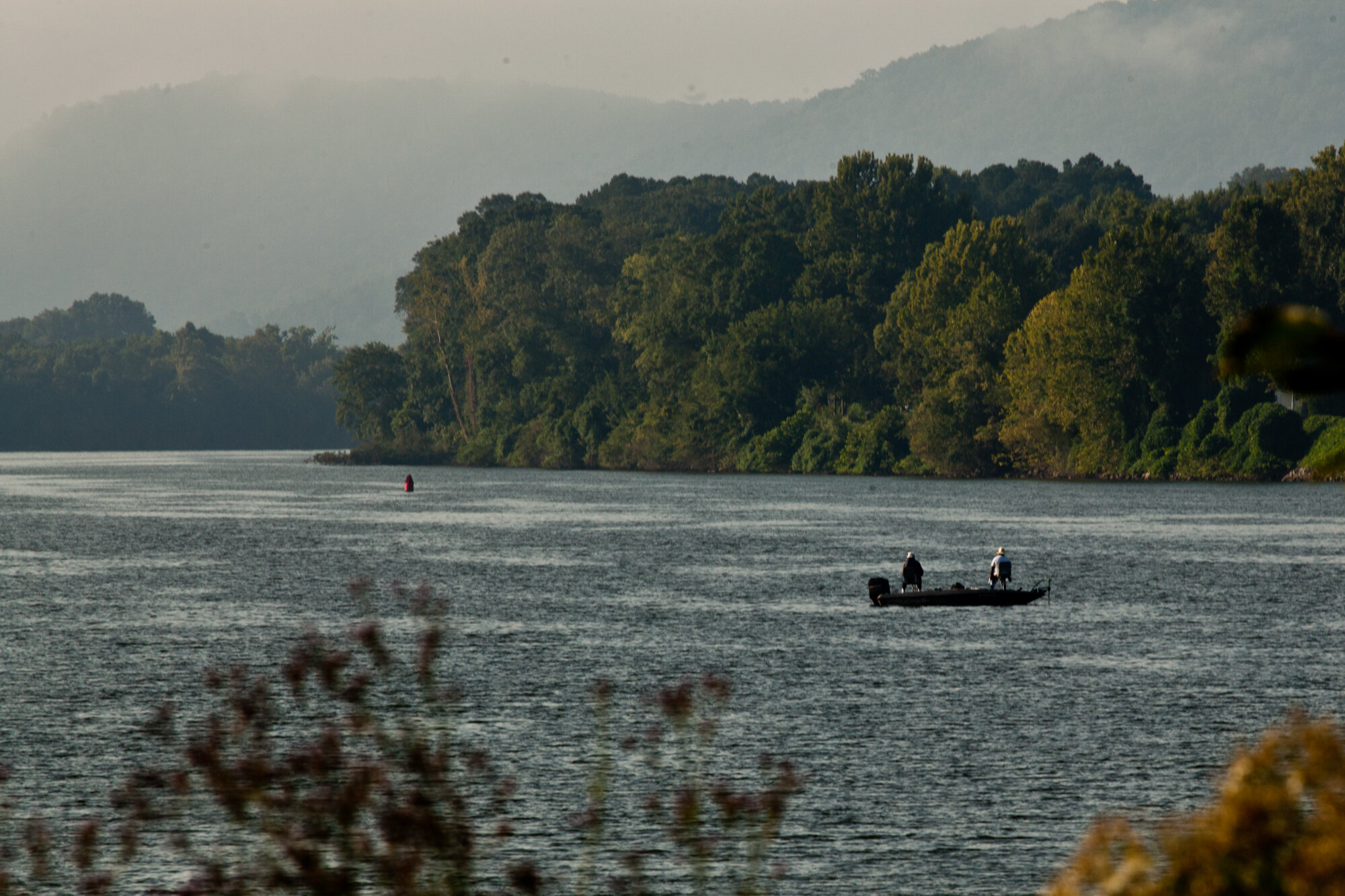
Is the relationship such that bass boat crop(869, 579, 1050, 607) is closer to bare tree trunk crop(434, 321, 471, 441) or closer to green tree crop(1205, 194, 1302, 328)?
green tree crop(1205, 194, 1302, 328)

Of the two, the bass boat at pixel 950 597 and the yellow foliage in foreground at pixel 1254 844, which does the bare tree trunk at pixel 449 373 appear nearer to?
the bass boat at pixel 950 597

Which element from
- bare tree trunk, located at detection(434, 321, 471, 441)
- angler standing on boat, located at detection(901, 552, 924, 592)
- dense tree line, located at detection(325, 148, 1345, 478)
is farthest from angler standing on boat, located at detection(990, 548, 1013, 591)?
bare tree trunk, located at detection(434, 321, 471, 441)

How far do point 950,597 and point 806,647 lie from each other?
937 centimetres

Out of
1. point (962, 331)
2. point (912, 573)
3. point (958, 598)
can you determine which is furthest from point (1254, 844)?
point (962, 331)

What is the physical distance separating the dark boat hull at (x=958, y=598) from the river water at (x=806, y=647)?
0.42 meters

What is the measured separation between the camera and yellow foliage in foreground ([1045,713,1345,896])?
543 centimetres

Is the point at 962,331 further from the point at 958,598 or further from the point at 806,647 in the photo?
the point at 806,647

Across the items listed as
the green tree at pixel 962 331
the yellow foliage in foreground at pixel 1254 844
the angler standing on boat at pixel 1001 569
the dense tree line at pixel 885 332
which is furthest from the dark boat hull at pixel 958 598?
the green tree at pixel 962 331

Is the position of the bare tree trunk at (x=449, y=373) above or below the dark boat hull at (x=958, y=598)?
above

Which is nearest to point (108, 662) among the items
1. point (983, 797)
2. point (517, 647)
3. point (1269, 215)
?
point (517, 647)

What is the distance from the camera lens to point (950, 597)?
47375 mm

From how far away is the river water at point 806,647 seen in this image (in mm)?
22766

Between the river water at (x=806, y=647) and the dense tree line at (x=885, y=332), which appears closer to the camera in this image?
the river water at (x=806, y=647)

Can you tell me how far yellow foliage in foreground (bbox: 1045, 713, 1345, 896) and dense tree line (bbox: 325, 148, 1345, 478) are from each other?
11405 cm
